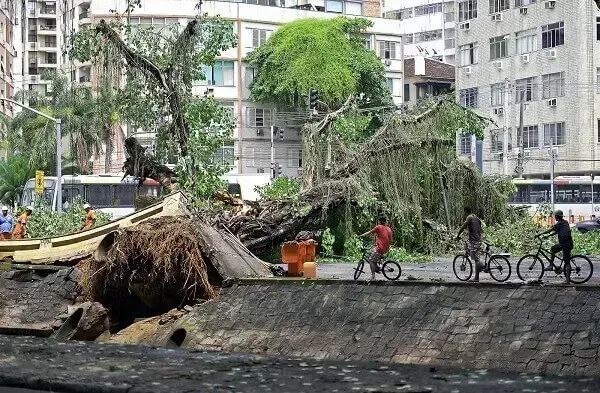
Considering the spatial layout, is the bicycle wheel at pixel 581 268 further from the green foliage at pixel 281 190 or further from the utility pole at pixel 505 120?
the utility pole at pixel 505 120

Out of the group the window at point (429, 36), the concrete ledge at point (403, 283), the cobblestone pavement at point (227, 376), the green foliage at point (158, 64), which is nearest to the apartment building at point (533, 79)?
the green foliage at point (158, 64)

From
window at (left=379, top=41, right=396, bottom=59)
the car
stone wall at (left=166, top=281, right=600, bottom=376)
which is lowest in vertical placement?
the car

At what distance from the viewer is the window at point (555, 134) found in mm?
74562

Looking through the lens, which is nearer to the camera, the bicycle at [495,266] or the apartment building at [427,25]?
the bicycle at [495,266]

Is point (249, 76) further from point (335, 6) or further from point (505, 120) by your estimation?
point (505, 120)

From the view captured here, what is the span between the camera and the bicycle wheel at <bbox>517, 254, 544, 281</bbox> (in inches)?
1122

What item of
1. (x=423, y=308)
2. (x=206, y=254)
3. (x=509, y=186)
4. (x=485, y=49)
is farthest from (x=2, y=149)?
(x=423, y=308)

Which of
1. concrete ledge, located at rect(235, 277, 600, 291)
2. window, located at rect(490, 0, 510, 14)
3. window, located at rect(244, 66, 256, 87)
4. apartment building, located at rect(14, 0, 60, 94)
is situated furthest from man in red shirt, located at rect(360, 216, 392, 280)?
apartment building, located at rect(14, 0, 60, 94)

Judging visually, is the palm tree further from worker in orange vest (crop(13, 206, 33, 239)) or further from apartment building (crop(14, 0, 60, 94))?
apartment building (crop(14, 0, 60, 94))

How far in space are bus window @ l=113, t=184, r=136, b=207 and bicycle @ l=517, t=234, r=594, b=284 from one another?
140ft

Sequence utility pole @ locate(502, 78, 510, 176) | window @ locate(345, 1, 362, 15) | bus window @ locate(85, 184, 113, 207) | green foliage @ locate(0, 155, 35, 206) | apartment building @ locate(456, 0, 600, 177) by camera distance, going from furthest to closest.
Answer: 1. window @ locate(345, 1, 362, 15)
2. utility pole @ locate(502, 78, 510, 176)
3. green foliage @ locate(0, 155, 35, 206)
4. apartment building @ locate(456, 0, 600, 177)
5. bus window @ locate(85, 184, 113, 207)

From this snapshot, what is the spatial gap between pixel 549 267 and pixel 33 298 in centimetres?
1302

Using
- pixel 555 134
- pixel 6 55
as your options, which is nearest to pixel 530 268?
pixel 555 134

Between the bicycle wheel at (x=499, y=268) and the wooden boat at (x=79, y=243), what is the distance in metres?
8.03
